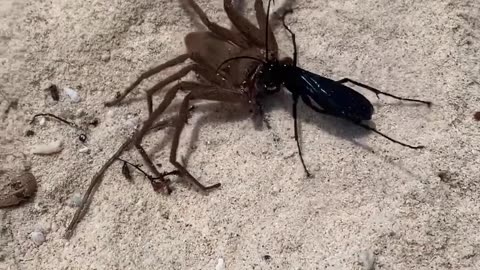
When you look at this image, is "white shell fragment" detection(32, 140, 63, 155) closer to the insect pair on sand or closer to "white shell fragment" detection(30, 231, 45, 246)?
the insect pair on sand

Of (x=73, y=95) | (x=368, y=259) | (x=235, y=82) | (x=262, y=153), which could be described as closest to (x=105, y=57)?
(x=73, y=95)

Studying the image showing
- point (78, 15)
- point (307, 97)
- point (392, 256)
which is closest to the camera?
point (392, 256)

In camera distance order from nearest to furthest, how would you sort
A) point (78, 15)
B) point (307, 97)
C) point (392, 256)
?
1. point (392, 256)
2. point (307, 97)
3. point (78, 15)

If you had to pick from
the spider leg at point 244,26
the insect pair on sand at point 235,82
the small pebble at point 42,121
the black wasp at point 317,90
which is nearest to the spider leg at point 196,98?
the insect pair on sand at point 235,82

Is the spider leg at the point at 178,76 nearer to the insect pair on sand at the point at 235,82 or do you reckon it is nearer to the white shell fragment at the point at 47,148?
the insect pair on sand at the point at 235,82

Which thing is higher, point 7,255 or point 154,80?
point 154,80

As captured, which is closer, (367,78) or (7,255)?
(7,255)

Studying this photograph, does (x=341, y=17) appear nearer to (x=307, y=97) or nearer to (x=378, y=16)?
(x=378, y=16)

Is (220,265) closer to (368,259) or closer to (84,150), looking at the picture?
(368,259)

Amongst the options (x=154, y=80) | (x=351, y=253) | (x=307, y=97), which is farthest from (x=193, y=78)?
(x=351, y=253)
